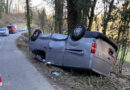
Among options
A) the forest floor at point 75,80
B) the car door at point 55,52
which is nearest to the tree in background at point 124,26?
the forest floor at point 75,80

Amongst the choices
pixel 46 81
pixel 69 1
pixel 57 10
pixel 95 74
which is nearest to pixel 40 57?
pixel 46 81

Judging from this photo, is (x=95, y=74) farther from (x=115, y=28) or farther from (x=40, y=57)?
(x=115, y=28)

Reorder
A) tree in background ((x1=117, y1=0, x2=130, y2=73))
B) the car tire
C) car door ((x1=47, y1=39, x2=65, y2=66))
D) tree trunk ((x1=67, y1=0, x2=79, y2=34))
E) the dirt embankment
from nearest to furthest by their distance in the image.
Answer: the car tire → car door ((x1=47, y1=39, x2=65, y2=66)) → tree in background ((x1=117, y1=0, x2=130, y2=73)) → tree trunk ((x1=67, y1=0, x2=79, y2=34)) → the dirt embankment

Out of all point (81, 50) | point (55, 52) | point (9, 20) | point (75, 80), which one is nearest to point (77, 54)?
point (81, 50)

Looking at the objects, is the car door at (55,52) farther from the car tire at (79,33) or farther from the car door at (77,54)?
the car tire at (79,33)

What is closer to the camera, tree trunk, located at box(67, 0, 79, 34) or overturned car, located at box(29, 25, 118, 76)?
overturned car, located at box(29, 25, 118, 76)

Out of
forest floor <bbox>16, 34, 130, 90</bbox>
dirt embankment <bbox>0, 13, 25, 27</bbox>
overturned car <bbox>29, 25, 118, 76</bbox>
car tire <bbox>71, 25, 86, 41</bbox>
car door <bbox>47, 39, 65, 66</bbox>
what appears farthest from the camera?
dirt embankment <bbox>0, 13, 25, 27</bbox>

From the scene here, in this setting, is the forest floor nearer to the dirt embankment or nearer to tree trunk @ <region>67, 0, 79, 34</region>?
tree trunk @ <region>67, 0, 79, 34</region>

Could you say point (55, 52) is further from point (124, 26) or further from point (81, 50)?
point (124, 26)

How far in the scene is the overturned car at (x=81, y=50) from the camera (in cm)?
479

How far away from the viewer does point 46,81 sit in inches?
180

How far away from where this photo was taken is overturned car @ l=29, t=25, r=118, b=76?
15.7 ft

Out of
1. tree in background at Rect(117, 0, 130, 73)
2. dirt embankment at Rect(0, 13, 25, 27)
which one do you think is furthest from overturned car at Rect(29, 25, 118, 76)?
dirt embankment at Rect(0, 13, 25, 27)

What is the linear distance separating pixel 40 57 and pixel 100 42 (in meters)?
3.52
